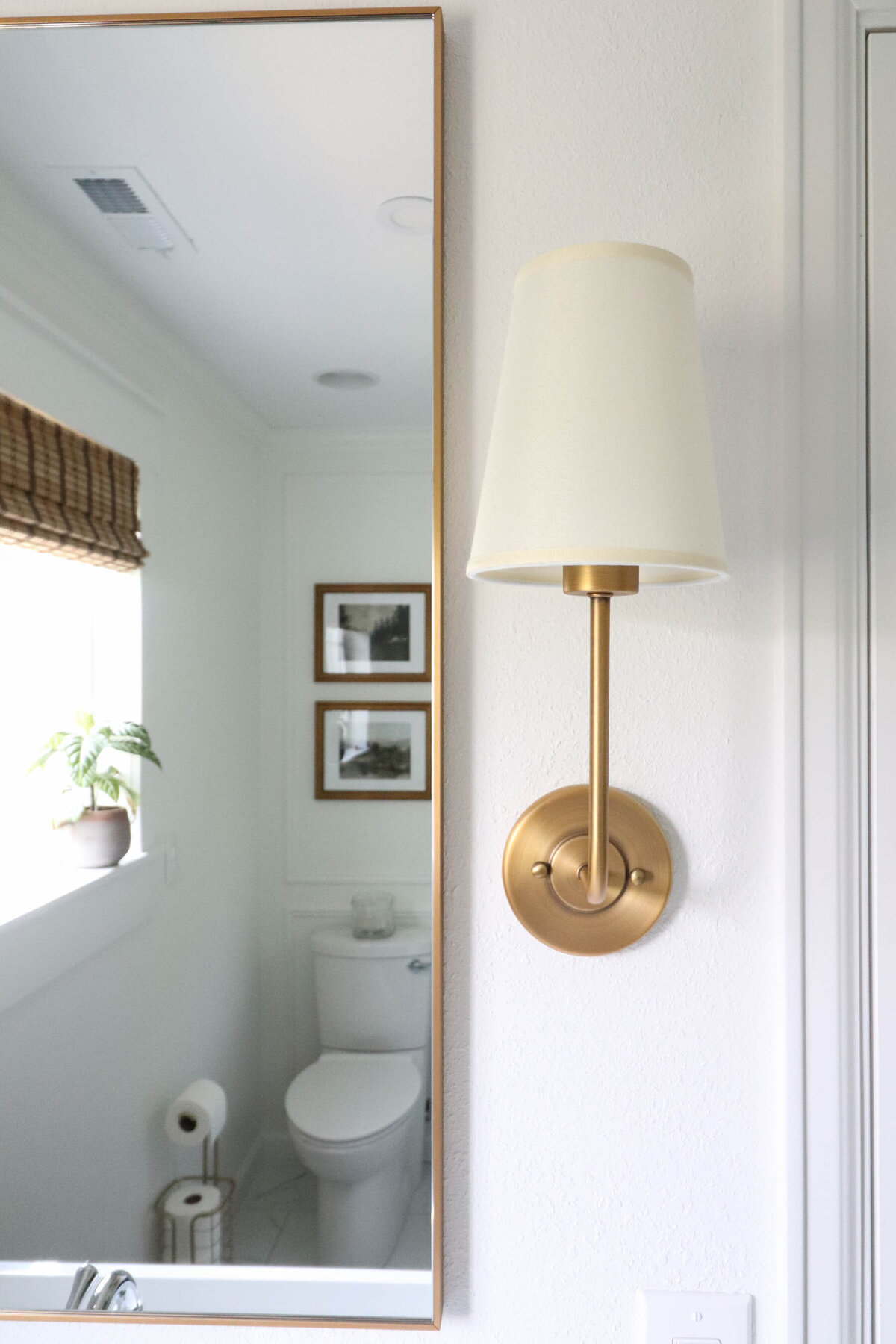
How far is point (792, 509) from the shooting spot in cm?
83

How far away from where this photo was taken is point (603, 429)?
0.65m

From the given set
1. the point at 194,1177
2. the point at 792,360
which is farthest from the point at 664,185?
the point at 194,1177

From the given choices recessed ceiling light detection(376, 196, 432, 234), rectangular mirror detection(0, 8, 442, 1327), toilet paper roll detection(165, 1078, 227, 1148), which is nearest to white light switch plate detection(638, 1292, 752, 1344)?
rectangular mirror detection(0, 8, 442, 1327)

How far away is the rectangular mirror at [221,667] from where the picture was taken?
0.84m

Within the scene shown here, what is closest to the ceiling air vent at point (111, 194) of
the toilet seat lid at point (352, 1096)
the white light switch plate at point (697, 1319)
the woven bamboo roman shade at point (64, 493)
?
the woven bamboo roman shade at point (64, 493)

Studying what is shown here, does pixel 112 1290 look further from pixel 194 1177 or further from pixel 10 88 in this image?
pixel 10 88

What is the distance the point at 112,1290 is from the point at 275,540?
718mm

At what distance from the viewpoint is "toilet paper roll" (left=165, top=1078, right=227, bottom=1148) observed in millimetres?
845

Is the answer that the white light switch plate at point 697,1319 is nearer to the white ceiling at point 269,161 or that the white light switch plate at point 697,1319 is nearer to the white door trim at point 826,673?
the white door trim at point 826,673

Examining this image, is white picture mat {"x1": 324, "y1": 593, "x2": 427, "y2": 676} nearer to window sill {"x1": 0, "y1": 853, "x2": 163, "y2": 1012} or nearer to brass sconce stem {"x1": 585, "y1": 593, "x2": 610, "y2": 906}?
brass sconce stem {"x1": 585, "y1": 593, "x2": 610, "y2": 906}

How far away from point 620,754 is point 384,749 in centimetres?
22

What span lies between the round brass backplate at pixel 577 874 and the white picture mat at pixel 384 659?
0.18m

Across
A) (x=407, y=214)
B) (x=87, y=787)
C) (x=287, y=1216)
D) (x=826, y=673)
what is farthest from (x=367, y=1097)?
(x=407, y=214)

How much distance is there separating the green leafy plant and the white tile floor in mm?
352
